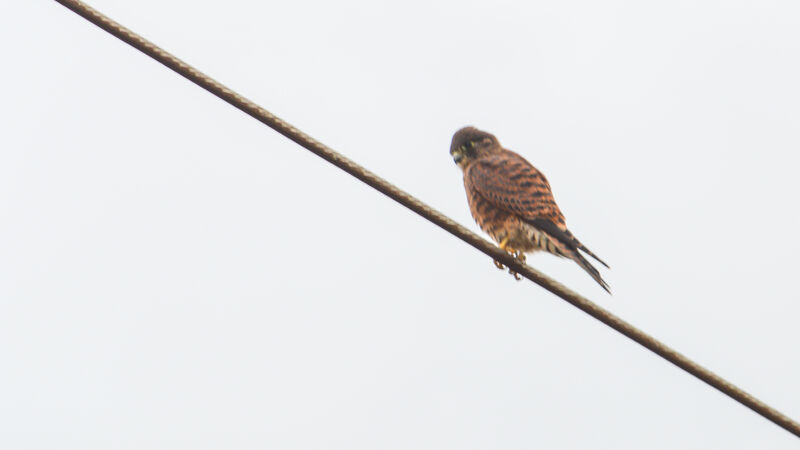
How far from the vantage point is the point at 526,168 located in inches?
281

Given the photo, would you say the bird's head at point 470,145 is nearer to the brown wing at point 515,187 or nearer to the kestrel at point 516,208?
the kestrel at point 516,208

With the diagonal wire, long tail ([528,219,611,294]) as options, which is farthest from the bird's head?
the diagonal wire

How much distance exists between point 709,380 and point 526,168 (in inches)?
140

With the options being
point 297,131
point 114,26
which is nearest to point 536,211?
point 297,131

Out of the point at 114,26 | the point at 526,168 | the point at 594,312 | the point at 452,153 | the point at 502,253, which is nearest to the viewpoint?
the point at 114,26

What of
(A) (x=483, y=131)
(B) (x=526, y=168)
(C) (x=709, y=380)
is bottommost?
(C) (x=709, y=380)

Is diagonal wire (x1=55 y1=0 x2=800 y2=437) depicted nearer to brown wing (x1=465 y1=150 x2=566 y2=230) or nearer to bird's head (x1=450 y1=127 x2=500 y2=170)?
brown wing (x1=465 y1=150 x2=566 y2=230)

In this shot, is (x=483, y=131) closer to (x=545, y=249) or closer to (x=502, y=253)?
(x=545, y=249)

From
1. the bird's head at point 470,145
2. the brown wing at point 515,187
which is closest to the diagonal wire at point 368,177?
the brown wing at point 515,187

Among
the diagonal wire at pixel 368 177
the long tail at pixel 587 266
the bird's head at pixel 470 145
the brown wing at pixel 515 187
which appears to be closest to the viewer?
the diagonal wire at pixel 368 177

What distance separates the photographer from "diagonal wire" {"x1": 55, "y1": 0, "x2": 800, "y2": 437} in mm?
3684

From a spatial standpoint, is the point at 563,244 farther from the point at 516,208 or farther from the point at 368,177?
the point at 368,177

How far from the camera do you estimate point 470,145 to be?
306 inches

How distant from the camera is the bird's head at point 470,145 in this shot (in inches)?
302
